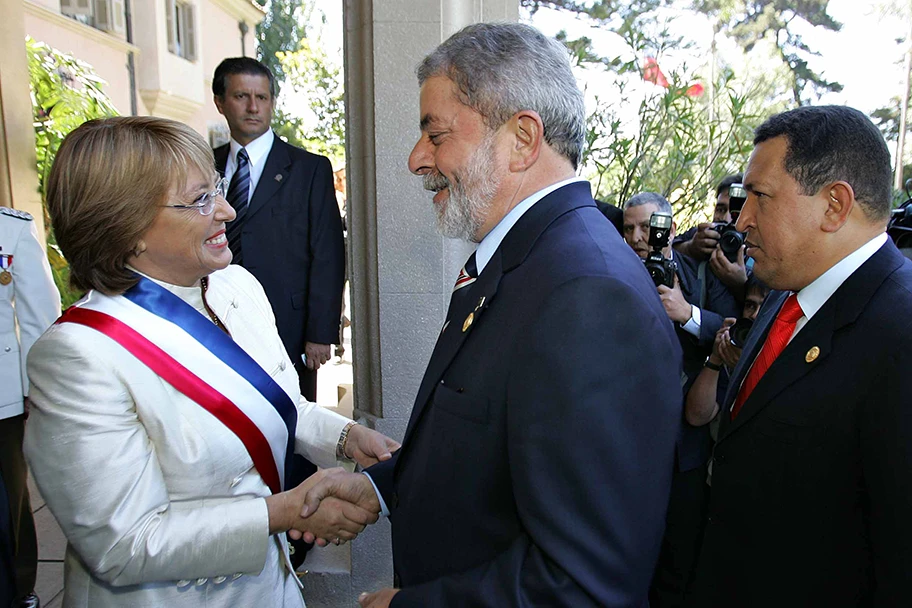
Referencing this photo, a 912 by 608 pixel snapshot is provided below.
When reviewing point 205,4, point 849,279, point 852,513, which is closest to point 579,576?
point 852,513

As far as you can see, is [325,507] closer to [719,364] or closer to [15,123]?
[719,364]

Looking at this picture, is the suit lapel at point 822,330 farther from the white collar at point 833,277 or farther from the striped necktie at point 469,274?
the striped necktie at point 469,274

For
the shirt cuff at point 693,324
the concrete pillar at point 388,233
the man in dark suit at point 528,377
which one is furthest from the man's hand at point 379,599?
the concrete pillar at point 388,233

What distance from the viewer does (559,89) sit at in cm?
139

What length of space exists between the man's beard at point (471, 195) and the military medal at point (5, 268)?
263 cm

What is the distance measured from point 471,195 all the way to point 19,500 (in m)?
3.09

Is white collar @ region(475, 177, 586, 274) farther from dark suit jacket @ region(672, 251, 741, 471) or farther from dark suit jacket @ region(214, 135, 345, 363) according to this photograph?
dark suit jacket @ region(214, 135, 345, 363)

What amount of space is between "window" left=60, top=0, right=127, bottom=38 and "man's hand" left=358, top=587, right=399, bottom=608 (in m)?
14.9

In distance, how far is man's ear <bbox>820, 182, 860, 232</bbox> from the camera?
5.39 ft

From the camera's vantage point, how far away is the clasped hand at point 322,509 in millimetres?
1636

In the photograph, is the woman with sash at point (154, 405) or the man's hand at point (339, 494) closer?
the woman with sash at point (154, 405)

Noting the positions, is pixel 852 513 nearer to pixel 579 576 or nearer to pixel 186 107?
pixel 579 576

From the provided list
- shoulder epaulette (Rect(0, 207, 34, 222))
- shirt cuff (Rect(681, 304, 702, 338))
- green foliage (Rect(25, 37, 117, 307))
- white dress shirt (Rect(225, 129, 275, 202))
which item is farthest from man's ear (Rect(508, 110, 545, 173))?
green foliage (Rect(25, 37, 117, 307))

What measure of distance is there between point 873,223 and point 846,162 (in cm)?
16
